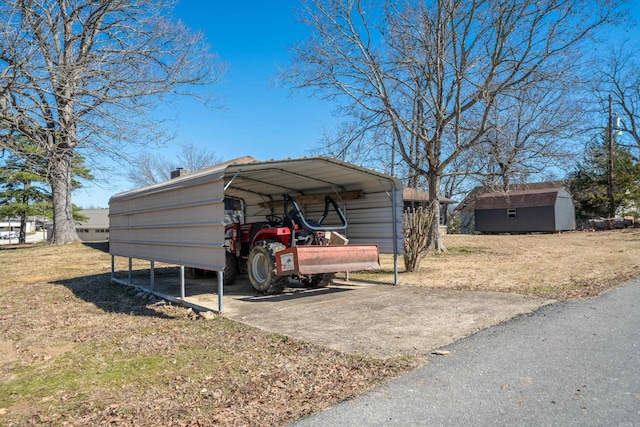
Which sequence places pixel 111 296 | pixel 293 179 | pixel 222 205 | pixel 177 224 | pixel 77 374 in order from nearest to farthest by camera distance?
pixel 77 374, pixel 222 205, pixel 177 224, pixel 111 296, pixel 293 179

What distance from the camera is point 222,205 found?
6.18 metres

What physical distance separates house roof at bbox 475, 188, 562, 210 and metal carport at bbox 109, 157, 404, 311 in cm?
2446

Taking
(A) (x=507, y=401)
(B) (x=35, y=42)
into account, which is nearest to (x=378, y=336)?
(A) (x=507, y=401)

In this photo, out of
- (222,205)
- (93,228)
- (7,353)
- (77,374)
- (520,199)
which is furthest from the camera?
(93,228)

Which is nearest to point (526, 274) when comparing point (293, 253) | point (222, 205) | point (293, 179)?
point (293, 179)

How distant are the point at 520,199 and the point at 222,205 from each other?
33937 mm

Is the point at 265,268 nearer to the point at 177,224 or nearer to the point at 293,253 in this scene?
the point at 293,253

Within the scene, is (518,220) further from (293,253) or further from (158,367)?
(158,367)

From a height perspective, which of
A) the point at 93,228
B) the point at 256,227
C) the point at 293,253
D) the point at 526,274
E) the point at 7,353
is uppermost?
the point at 93,228

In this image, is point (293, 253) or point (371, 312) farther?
point (293, 253)

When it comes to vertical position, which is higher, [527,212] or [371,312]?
[527,212]

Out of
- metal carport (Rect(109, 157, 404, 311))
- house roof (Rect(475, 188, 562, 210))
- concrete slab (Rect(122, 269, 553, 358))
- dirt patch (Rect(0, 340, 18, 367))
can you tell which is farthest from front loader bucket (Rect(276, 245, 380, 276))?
house roof (Rect(475, 188, 562, 210))

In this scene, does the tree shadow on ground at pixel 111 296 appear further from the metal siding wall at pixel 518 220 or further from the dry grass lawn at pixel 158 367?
the metal siding wall at pixel 518 220

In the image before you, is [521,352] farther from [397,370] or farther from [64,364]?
[64,364]
